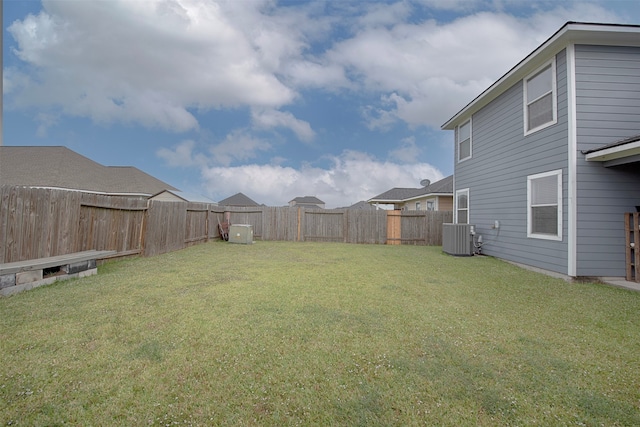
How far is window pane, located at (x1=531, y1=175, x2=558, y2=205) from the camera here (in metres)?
6.39

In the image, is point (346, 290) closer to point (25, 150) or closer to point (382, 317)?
point (382, 317)

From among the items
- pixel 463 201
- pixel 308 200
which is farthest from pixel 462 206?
pixel 308 200

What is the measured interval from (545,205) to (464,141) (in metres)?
4.99

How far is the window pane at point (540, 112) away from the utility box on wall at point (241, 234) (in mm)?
10623

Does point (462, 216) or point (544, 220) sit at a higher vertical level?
point (462, 216)

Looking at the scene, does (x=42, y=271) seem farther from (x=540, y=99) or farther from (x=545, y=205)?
(x=540, y=99)

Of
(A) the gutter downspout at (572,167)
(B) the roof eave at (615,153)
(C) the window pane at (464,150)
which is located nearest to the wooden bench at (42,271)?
(A) the gutter downspout at (572,167)

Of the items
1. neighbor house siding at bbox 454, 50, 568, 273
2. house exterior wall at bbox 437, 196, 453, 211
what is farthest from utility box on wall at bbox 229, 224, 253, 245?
house exterior wall at bbox 437, 196, 453, 211

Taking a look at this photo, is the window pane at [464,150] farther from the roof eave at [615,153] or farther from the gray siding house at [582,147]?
the roof eave at [615,153]

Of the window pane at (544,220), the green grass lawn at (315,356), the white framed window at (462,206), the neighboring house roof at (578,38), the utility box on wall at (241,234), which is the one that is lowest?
the green grass lawn at (315,356)

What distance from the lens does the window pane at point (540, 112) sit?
658 cm

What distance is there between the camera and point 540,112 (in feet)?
22.6

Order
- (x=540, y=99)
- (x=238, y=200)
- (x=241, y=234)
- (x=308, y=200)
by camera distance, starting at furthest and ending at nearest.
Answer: (x=308, y=200) → (x=238, y=200) → (x=241, y=234) → (x=540, y=99)

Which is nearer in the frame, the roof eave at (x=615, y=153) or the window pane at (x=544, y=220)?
the roof eave at (x=615, y=153)
